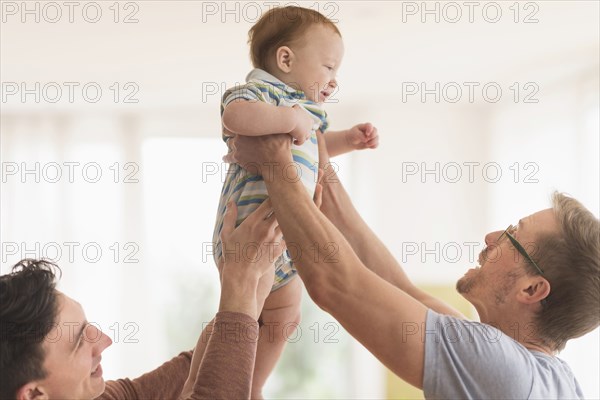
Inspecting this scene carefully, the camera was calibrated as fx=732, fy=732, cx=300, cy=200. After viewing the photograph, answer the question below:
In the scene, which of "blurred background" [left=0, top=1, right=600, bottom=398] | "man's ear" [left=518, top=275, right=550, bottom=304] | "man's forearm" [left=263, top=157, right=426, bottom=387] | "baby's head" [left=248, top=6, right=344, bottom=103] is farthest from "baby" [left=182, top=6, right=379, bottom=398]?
"blurred background" [left=0, top=1, right=600, bottom=398]

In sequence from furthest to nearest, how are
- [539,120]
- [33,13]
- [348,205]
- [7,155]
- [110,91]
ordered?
[7,155], [110,91], [539,120], [33,13], [348,205]

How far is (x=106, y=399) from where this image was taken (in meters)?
1.68

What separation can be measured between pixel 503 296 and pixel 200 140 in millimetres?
4234

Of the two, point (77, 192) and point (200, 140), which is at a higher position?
point (200, 140)

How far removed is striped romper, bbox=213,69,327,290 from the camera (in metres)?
1.58

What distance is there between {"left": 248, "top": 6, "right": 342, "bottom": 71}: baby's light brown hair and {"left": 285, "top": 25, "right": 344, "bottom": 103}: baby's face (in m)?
0.02

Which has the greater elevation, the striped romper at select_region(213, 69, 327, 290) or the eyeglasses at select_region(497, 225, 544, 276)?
the striped romper at select_region(213, 69, 327, 290)

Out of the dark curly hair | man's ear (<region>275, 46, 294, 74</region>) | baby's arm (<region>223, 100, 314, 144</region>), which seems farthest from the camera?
man's ear (<region>275, 46, 294, 74</region>)

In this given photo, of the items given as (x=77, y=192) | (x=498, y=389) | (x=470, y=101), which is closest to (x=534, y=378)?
(x=498, y=389)

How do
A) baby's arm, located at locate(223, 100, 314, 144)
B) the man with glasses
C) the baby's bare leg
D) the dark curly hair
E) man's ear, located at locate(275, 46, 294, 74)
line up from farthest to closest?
the baby's bare leg, man's ear, located at locate(275, 46, 294, 74), baby's arm, located at locate(223, 100, 314, 144), the man with glasses, the dark curly hair

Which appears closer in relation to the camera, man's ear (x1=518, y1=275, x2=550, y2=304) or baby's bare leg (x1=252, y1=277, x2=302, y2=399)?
man's ear (x1=518, y1=275, x2=550, y2=304)

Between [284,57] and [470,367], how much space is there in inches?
31.2

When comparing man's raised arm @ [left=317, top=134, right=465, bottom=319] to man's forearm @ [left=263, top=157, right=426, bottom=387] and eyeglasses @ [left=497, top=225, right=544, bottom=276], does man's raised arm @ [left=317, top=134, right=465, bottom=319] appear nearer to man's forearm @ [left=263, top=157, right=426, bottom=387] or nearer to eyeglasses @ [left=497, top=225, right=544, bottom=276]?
eyeglasses @ [left=497, top=225, right=544, bottom=276]

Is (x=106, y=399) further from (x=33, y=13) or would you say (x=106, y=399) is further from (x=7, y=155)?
(x=7, y=155)
